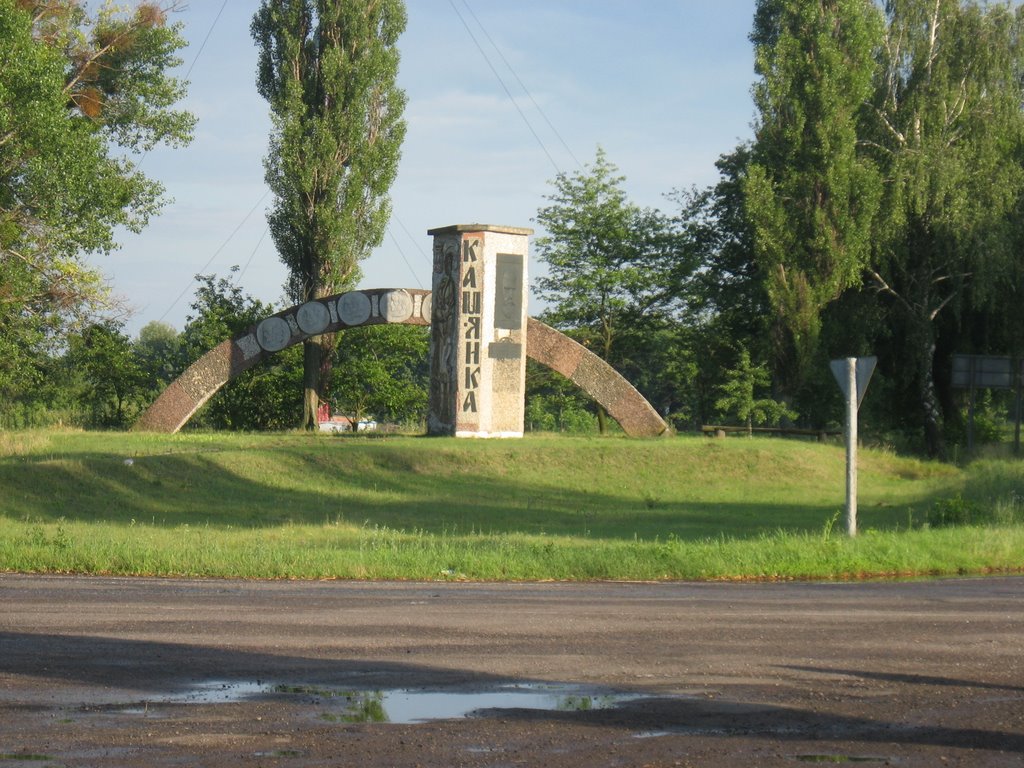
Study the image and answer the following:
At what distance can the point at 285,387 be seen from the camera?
51.2 meters

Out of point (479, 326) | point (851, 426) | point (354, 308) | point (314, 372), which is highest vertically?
point (354, 308)

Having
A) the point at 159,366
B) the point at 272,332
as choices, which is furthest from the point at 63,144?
the point at 159,366

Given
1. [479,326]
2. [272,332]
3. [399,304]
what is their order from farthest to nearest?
[272,332] → [399,304] → [479,326]

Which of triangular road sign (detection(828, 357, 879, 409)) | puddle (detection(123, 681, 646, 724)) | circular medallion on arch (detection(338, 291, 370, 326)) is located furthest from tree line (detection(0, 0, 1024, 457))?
puddle (detection(123, 681, 646, 724))

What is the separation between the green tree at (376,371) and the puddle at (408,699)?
143 feet

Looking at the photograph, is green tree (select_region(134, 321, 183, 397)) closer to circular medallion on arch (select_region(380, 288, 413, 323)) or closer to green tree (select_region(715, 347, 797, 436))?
circular medallion on arch (select_region(380, 288, 413, 323))

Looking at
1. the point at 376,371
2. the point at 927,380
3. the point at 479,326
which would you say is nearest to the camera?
the point at 479,326

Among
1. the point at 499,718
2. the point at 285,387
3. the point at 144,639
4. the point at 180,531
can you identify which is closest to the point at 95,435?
the point at 285,387

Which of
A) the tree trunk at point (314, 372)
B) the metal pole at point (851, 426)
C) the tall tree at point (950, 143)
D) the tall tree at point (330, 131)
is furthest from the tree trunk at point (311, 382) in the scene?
the metal pole at point (851, 426)

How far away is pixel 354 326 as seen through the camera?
41.0 m

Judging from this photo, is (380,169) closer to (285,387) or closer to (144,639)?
(285,387)

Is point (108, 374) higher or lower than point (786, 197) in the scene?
lower

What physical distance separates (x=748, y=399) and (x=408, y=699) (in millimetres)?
43197

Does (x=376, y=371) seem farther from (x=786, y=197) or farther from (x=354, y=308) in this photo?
(x=786, y=197)
